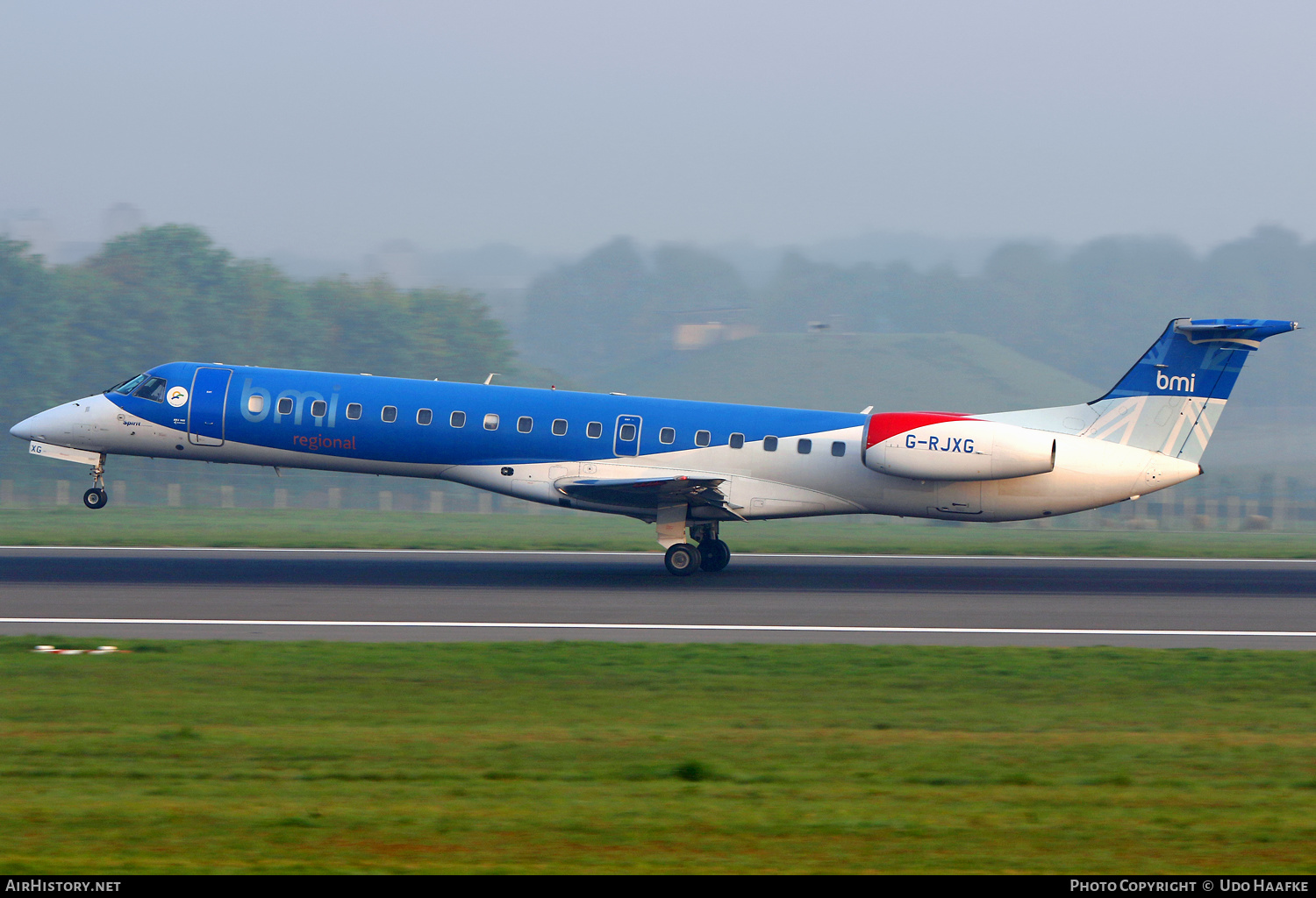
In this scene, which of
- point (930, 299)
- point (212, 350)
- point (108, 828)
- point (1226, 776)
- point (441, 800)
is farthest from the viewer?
point (930, 299)

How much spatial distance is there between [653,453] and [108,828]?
16.9 m

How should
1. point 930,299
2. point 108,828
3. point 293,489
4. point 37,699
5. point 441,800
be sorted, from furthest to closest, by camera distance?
point 930,299
point 293,489
point 37,699
point 441,800
point 108,828

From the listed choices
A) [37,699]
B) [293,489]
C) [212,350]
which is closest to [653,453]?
[37,699]

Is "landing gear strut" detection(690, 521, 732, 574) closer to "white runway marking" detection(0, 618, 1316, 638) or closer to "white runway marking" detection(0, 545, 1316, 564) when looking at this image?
"white runway marking" detection(0, 545, 1316, 564)

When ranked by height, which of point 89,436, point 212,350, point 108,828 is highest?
point 212,350

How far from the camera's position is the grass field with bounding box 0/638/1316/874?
784cm

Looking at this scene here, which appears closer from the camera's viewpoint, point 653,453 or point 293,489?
point 653,453

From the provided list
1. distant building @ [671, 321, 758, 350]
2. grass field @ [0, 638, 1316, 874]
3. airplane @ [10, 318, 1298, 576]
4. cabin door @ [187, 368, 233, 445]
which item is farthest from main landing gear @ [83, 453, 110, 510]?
distant building @ [671, 321, 758, 350]

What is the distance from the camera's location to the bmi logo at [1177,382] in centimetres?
2433

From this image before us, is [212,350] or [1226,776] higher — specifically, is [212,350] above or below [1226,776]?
above

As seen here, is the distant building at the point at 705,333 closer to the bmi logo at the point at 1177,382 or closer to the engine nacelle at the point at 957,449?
the bmi logo at the point at 1177,382

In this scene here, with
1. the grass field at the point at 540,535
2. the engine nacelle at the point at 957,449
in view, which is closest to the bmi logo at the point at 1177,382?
the engine nacelle at the point at 957,449

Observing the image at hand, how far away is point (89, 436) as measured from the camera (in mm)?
25578

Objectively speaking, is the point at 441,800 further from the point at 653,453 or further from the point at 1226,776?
the point at 653,453
